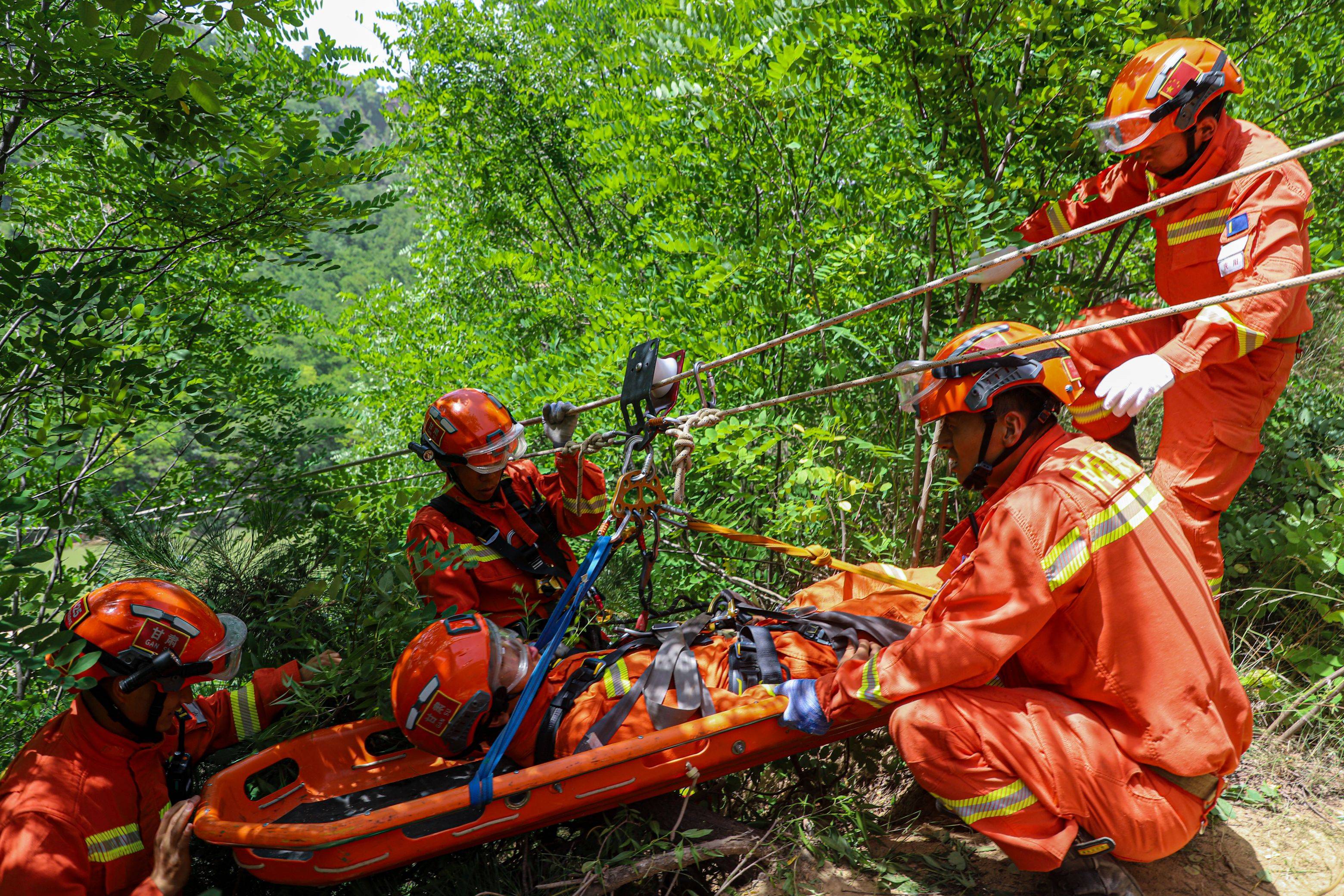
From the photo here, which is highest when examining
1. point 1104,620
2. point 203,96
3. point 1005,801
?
point 203,96

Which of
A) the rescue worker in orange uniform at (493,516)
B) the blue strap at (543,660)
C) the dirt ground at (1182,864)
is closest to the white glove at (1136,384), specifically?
the dirt ground at (1182,864)

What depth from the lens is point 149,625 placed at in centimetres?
258

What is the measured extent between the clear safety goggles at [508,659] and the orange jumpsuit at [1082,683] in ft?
4.32

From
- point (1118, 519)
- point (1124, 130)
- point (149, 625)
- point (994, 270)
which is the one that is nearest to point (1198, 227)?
point (1124, 130)

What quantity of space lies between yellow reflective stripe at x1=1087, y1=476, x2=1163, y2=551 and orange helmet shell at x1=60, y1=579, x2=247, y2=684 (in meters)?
2.93

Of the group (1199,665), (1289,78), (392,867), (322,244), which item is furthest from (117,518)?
(322,244)

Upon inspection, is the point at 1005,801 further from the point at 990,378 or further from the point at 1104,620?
the point at 990,378

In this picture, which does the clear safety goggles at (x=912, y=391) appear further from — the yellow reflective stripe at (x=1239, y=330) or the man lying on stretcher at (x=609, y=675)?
the yellow reflective stripe at (x=1239, y=330)

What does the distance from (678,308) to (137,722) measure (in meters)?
3.33

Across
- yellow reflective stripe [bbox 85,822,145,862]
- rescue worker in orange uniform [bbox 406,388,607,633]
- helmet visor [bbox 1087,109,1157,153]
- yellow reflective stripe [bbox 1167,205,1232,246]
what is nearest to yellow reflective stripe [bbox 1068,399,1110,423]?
yellow reflective stripe [bbox 1167,205,1232,246]

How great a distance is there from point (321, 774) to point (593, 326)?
3131 millimetres

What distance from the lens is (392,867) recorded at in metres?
2.42

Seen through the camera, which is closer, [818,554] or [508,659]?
[508,659]

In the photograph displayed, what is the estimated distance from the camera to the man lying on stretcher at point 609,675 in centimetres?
268
